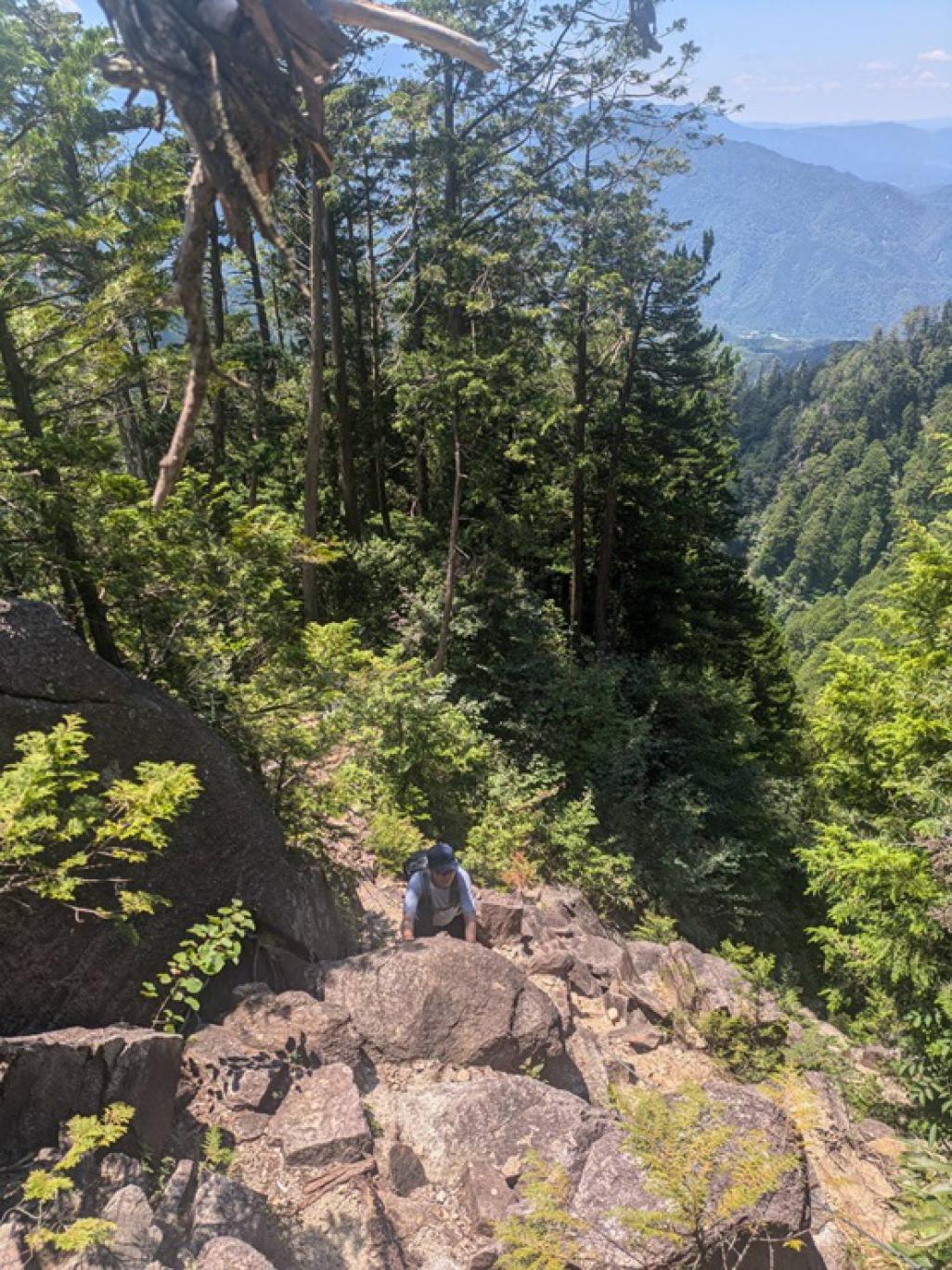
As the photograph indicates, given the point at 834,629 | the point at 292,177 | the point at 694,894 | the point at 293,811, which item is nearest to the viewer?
the point at 293,811

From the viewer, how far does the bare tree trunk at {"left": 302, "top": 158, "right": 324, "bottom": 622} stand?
11.8 meters

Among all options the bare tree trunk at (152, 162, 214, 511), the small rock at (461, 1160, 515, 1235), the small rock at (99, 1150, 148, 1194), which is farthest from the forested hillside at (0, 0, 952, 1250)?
the small rock at (461, 1160, 515, 1235)

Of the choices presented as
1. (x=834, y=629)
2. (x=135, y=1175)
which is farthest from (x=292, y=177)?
(x=834, y=629)

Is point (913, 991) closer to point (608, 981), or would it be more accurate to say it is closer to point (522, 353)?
point (608, 981)

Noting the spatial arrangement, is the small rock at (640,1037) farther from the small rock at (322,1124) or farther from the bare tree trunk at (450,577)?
the bare tree trunk at (450,577)

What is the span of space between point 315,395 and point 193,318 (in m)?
12.3

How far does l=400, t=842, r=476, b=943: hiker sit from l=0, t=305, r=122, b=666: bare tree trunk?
3.50 meters

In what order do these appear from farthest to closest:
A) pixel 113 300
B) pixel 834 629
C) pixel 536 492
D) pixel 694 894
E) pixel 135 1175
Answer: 1. pixel 834 629
2. pixel 536 492
3. pixel 694 894
4. pixel 113 300
5. pixel 135 1175

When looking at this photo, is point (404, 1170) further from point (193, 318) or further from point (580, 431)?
point (580, 431)

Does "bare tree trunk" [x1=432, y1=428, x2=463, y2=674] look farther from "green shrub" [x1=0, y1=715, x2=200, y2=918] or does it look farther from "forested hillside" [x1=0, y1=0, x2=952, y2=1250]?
"green shrub" [x1=0, y1=715, x2=200, y2=918]

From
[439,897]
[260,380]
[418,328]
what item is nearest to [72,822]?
[439,897]

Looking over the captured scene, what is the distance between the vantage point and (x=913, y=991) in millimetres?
8070

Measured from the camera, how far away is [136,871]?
199 inches

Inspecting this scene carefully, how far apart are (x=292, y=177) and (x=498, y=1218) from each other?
1518 centimetres
